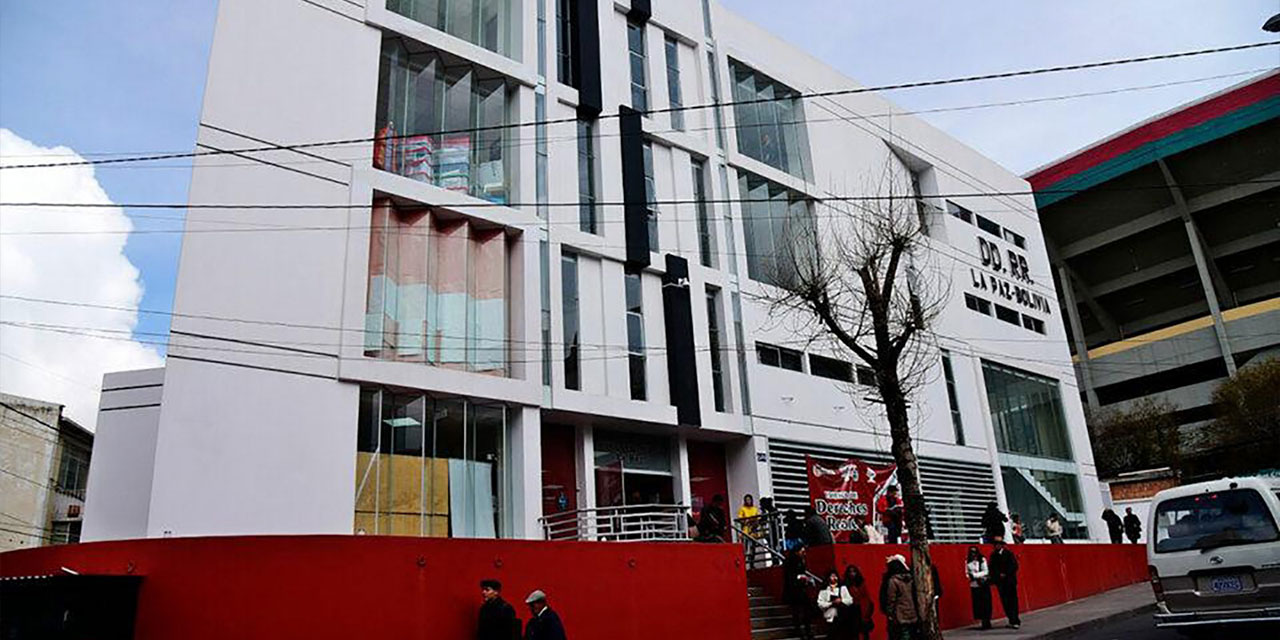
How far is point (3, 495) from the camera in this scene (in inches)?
1187

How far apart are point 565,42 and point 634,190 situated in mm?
4265

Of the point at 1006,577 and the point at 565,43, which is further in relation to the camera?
the point at 565,43

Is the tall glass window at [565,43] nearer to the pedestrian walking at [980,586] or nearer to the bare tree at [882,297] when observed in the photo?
the bare tree at [882,297]

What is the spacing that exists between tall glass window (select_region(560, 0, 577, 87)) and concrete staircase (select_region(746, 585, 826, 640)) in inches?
514

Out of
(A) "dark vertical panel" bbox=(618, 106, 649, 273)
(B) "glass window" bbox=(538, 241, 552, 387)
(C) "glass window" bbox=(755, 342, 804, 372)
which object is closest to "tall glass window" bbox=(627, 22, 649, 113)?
(A) "dark vertical panel" bbox=(618, 106, 649, 273)

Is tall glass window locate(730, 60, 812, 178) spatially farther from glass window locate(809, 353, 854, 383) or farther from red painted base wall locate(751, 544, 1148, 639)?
red painted base wall locate(751, 544, 1148, 639)

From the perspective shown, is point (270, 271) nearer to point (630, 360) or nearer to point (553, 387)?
point (553, 387)

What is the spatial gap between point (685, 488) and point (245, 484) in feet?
34.3

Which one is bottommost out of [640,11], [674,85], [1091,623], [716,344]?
[1091,623]

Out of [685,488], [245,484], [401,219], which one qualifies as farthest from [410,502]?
[685,488]

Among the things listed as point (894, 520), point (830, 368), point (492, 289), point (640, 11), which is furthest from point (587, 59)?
point (894, 520)

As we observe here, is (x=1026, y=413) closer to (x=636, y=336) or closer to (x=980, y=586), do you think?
(x=980, y=586)

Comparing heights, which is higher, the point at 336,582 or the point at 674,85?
the point at 674,85

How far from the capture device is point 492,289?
18.5 m
